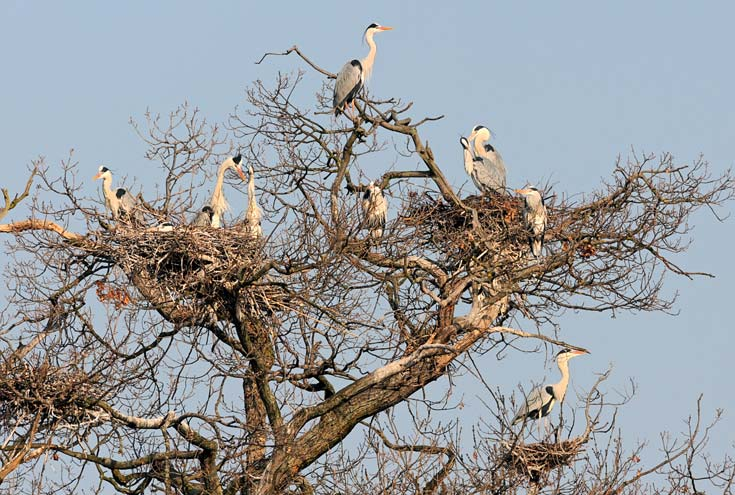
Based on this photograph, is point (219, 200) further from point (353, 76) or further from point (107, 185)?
point (353, 76)

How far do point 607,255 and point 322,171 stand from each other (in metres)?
2.89

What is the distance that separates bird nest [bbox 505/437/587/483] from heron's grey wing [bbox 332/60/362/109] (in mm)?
4469

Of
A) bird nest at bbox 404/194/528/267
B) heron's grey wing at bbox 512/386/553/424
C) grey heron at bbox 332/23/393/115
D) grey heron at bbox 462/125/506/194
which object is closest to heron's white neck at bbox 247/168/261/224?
grey heron at bbox 332/23/393/115

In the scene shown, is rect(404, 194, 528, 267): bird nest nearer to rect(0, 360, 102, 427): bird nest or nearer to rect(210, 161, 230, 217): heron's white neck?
rect(210, 161, 230, 217): heron's white neck

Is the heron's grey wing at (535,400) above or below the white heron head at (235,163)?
below

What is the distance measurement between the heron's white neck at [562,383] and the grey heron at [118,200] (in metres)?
4.66

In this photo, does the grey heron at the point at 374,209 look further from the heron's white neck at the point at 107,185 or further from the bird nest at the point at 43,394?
the heron's white neck at the point at 107,185

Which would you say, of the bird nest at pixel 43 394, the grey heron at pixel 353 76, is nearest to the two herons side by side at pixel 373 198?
the grey heron at pixel 353 76

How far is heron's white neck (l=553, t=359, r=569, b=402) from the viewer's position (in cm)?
1467

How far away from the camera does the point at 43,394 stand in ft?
37.7

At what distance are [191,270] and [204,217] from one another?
1680 mm

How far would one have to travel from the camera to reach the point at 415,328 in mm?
12422

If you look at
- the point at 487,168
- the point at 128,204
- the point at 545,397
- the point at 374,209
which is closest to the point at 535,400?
the point at 545,397

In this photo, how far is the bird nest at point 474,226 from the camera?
12.8 meters
